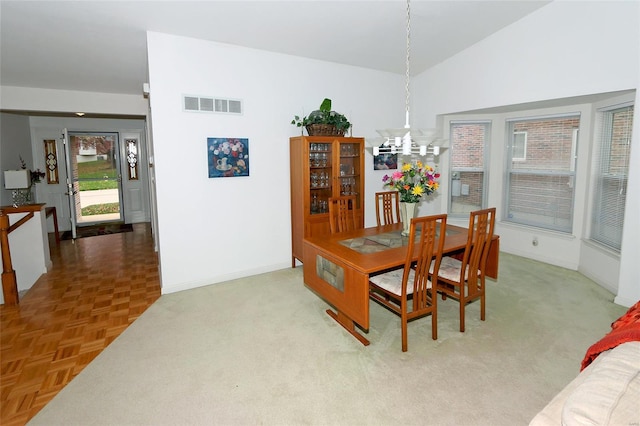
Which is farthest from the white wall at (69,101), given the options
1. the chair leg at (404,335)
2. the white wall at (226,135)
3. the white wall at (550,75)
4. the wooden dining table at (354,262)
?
the chair leg at (404,335)

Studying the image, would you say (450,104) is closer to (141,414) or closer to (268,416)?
(268,416)

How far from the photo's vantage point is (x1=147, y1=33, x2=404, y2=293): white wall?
361cm

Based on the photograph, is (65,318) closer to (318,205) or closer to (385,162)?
(318,205)

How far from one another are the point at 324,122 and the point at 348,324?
238cm

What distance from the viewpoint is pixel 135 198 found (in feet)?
25.7

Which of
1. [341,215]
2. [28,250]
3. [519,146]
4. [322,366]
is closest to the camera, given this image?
[322,366]

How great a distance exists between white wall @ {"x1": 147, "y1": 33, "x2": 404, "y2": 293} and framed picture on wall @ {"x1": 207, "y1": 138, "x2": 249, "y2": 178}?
0.20ft

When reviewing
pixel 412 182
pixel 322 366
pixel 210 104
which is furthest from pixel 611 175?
pixel 210 104

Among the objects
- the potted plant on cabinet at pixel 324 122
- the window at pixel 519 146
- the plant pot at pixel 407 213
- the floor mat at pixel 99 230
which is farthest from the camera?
the floor mat at pixel 99 230

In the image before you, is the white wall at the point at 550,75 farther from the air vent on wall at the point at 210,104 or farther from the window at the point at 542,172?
the air vent on wall at the point at 210,104

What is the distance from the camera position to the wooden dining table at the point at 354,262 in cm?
246

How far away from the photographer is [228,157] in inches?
156

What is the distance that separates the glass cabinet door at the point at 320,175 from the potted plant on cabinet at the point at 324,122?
15 centimetres

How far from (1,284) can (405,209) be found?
4.12m
